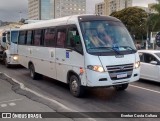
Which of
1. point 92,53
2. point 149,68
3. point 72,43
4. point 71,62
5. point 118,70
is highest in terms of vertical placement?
point 72,43

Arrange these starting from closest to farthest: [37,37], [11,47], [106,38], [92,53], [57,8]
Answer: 1. [92,53]
2. [106,38]
3. [37,37]
4. [11,47]
5. [57,8]

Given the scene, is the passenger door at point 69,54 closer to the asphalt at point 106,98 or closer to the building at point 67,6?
the asphalt at point 106,98

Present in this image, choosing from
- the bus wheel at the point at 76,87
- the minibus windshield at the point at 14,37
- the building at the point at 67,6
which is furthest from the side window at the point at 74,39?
the building at the point at 67,6

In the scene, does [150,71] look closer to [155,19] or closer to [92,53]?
[92,53]

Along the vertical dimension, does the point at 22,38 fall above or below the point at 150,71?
above

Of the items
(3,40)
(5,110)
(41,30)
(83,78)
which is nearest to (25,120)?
(5,110)

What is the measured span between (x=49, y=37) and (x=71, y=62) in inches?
94.4

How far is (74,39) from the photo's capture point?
32.3 ft

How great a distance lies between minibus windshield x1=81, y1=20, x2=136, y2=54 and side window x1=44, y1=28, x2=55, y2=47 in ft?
7.11

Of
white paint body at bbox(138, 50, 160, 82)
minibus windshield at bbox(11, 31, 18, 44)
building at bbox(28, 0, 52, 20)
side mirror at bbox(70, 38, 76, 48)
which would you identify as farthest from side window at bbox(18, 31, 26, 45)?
building at bbox(28, 0, 52, 20)

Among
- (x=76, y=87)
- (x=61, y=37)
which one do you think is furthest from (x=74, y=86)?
(x=61, y=37)

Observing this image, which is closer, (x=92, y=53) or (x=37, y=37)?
(x=92, y=53)

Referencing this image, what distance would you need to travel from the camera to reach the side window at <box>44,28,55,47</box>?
11.7 m

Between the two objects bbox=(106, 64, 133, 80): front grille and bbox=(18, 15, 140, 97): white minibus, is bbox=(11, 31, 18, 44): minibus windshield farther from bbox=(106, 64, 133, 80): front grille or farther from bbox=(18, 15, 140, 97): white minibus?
bbox=(106, 64, 133, 80): front grille
